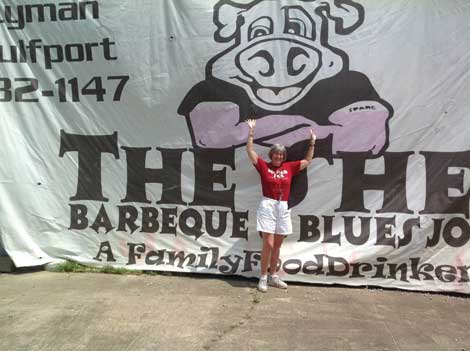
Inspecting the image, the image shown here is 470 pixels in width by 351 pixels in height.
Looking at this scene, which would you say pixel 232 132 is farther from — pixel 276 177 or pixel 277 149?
pixel 276 177

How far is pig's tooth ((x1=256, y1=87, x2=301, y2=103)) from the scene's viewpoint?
16.2ft

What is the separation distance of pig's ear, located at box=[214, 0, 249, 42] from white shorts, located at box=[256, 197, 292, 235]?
1.64m

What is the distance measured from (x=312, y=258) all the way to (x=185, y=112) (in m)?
1.90

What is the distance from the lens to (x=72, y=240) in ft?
17.7

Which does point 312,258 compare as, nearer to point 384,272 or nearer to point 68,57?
point 384,272

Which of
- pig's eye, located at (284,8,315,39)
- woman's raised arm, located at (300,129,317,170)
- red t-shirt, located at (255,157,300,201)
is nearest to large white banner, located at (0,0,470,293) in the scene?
pig's eye, located at (284,8,315,39)

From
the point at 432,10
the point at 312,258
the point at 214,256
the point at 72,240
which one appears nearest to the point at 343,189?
the point at 312,258

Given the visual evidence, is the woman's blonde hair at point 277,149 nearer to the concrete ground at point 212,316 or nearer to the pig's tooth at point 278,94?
the pig's tooth at point 278,94

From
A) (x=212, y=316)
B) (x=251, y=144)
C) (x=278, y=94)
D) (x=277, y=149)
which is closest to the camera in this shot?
(x=212, y=316)

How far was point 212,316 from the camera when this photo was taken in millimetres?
4223

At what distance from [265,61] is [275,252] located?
183cm

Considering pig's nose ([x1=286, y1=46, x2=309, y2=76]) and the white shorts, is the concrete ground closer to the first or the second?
the white shorts

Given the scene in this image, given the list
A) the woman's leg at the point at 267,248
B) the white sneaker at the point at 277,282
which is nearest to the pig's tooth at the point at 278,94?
the woman's leg at the point at 267,248

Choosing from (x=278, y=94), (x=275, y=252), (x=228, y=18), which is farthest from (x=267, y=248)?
(x=228, y=18)
